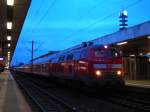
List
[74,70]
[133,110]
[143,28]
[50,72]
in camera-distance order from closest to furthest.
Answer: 1. [133,110]
2. [74,70]
3. [143,28]
4. [50,72]

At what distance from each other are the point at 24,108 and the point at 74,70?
728 cm

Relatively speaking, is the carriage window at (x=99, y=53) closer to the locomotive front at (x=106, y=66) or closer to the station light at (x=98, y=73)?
the locomotive front at (x=106, y=66)

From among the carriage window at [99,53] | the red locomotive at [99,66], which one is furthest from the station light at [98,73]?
the carriage window at [99,53]

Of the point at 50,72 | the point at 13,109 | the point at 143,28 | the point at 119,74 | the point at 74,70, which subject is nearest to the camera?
the point at 13,109

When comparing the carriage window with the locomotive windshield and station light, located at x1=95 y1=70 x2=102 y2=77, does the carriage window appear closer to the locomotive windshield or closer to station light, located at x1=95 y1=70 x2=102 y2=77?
the locomotive windshield

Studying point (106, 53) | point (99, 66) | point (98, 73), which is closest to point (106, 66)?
point (99, 66)

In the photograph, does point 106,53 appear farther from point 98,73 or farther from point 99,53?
point 98,73

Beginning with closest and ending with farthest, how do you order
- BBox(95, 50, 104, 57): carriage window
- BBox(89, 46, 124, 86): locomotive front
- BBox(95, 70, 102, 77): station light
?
BBox(89, 46, 124, 86): locomotive front → BBox(95, 70, 102, 77): station light → BBox(95, 50, 104, 57): carriage window

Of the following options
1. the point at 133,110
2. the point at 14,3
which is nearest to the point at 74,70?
the point at 14,3

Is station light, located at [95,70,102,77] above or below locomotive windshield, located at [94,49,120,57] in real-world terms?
below

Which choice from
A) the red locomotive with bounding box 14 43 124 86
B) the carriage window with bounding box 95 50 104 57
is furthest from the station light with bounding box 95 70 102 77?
the carriage window with bounding box 95 50 104 57

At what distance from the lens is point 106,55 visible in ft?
70.4

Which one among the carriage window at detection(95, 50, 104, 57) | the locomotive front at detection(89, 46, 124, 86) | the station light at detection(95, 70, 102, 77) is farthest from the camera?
the carriage window at detection(95, 50, 104, 57)

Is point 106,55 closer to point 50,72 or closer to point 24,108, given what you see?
point 24,108
